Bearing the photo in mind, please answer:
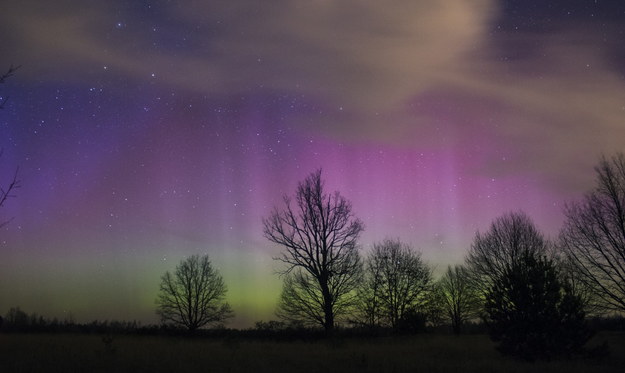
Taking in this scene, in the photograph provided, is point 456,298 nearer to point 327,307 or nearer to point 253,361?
point 327,307

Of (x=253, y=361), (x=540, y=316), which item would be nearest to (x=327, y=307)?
(x=540, y=316)

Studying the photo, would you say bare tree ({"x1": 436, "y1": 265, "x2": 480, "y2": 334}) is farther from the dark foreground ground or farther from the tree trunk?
the dark foreground ground

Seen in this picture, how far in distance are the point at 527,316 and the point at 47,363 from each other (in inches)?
664

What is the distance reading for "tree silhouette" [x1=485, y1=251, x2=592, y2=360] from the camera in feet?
58.6

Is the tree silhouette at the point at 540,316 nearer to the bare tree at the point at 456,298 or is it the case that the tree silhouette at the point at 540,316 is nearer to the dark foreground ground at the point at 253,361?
the dark foreground ground at the point at 253,361

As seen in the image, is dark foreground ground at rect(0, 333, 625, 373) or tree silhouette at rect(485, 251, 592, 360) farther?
tree silhouette at rect(485, 251, 592, 360)

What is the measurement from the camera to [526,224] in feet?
149

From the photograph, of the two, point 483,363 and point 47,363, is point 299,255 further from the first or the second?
point 47,363

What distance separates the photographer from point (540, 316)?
17969 mm

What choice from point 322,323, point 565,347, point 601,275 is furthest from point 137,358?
point 601,275

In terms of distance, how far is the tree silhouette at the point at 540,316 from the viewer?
1788 centimetres

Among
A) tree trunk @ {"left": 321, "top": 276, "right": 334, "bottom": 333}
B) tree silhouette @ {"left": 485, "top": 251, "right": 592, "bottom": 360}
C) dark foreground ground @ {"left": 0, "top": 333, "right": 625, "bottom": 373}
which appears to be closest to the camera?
dark foreground ground @ {"left": 0, "top": 333, "right": 625, "bottom": 373}

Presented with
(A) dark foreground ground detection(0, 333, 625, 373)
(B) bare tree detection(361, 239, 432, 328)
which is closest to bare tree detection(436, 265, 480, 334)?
(B) bare tree detection(361, 239, 432, 328)

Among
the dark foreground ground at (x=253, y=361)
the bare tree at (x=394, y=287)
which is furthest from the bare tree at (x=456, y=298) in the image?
the dark foreground ground at (x=253, y=361)
